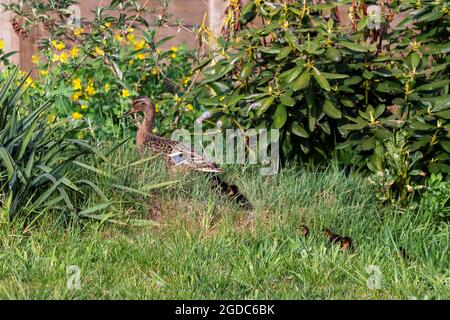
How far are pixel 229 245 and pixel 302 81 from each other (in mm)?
1425

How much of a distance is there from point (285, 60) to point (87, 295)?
270cm

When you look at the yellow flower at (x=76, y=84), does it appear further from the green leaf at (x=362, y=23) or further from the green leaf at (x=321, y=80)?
the green leaf at (x=362, y=23)

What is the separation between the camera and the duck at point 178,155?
20.9 ft

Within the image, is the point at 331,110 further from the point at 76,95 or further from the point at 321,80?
the point at 76,95

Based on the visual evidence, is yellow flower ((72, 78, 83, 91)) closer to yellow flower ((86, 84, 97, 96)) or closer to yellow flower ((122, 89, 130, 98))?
yellow flower ((86, 84, 97, 96))

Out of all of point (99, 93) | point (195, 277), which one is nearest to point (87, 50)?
point (99, 93)

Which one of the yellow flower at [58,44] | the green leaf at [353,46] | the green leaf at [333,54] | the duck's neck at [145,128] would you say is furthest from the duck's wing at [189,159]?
the yellow flower at [58,44]

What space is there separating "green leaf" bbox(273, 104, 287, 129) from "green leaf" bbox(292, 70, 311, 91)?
0.18 m

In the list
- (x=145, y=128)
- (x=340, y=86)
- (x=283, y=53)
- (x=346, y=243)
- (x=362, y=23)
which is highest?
(x=362, y=23)

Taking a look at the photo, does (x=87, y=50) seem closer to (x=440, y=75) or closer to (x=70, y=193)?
(x=70, y=193)

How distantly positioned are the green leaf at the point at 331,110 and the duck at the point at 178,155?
808 millimetres

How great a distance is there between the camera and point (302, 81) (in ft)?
21.3

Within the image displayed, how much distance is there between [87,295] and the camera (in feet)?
15.8

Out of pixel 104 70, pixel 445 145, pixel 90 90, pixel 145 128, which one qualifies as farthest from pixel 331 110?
pixel 104 70
